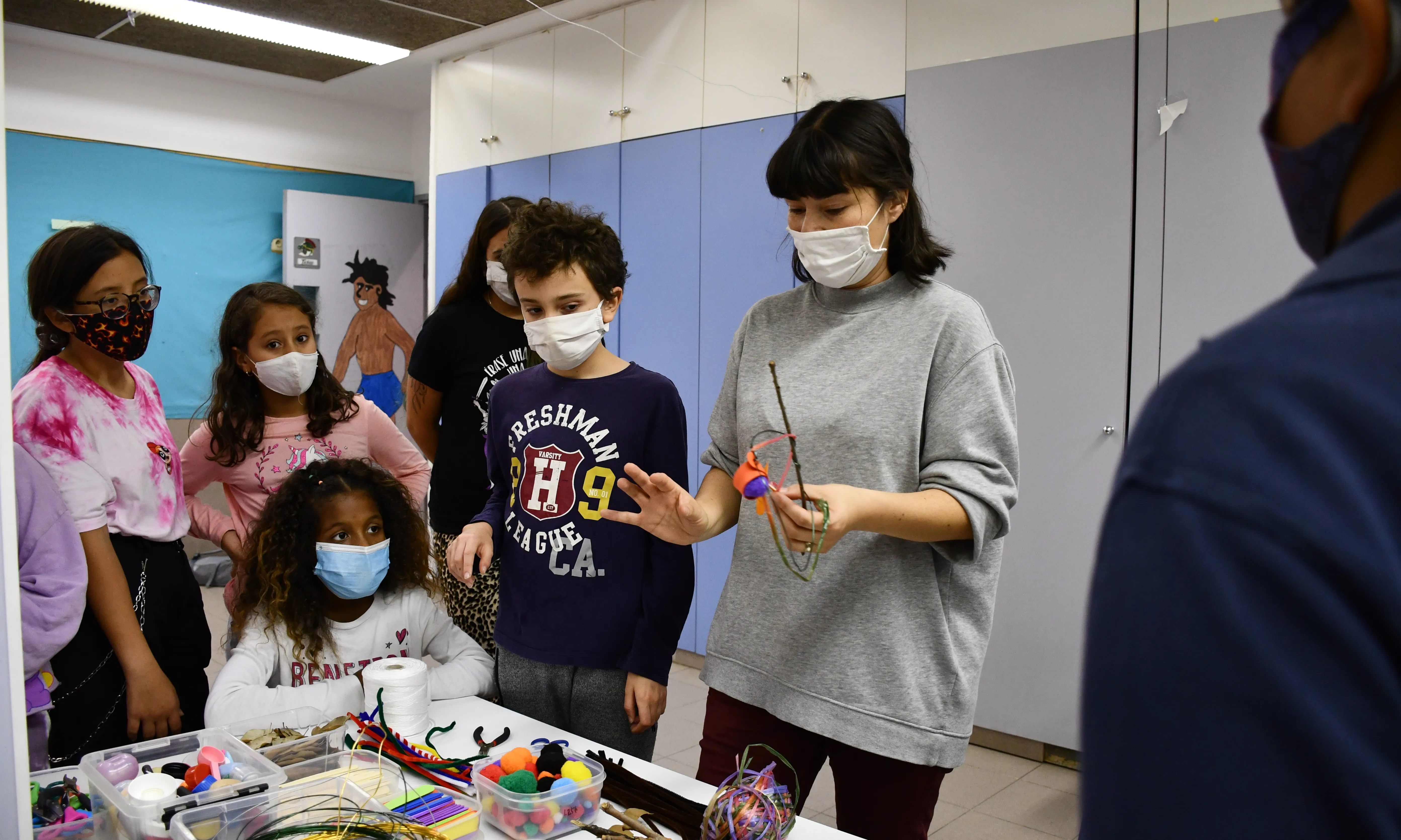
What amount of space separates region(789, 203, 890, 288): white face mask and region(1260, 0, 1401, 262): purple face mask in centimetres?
91

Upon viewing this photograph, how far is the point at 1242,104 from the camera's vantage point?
8.43ft

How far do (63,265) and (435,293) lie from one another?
3.62m

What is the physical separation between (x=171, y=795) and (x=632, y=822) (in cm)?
57

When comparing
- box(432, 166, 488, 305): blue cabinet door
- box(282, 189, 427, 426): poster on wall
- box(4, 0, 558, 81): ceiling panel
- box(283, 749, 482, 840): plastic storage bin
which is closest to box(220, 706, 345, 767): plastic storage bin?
box(283, 749, 482, 840): plastic storage bin

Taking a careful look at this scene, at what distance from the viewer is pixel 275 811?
1161 mm

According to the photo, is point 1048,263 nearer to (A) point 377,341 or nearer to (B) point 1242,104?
(B) point 1242,104

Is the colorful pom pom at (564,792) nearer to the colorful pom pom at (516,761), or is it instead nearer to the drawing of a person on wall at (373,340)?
the colorful pom pom at (516,761)

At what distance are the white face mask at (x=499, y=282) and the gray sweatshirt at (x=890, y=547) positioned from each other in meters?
1.11

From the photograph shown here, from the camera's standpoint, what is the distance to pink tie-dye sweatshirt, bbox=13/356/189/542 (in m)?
1.68

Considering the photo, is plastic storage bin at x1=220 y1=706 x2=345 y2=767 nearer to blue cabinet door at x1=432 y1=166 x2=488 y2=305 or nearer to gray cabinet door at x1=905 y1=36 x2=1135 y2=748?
gray cabinet door at x1=905 y1=36 x2=1135 y2=748

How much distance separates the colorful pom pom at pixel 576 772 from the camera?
119 centimetres

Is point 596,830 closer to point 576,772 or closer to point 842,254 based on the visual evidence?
point 576,772

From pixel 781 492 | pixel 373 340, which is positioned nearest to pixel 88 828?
A: pixel 781 492

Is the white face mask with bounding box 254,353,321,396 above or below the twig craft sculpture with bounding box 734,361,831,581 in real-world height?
above
